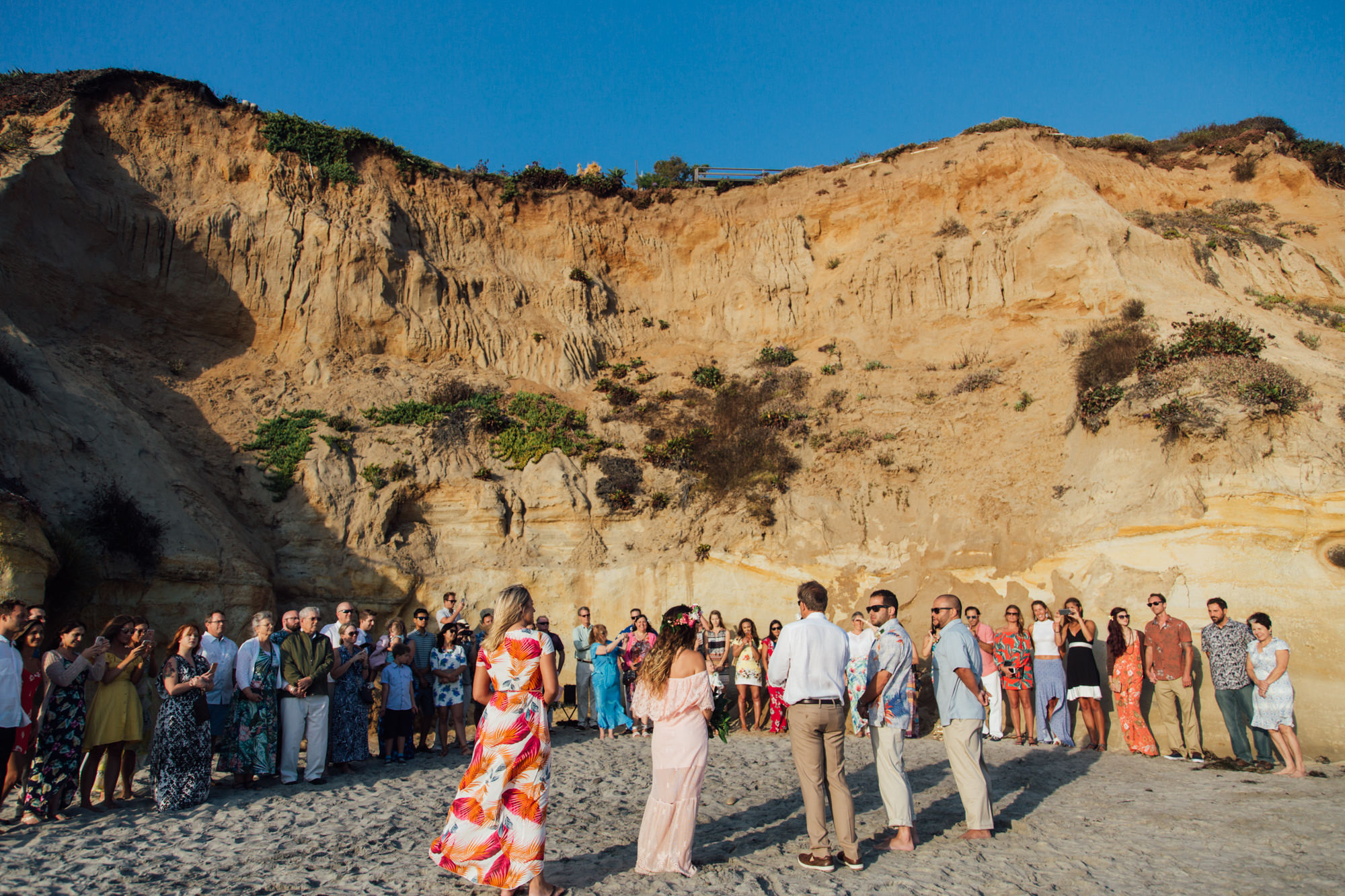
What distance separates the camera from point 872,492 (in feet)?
51.5

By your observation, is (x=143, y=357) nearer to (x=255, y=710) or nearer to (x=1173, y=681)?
(x=255, y=710)

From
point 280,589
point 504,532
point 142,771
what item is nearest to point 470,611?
point 504,532

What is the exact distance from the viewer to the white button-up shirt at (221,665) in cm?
759

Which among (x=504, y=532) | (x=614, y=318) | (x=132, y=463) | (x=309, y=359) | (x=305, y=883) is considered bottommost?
(x=305, y=883)

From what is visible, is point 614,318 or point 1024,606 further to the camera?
point 614,318

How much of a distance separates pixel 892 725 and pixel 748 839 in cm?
147

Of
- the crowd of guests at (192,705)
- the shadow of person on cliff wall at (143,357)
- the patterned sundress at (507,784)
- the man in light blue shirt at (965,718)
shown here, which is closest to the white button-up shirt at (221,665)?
the crowd of guests at (192,705)

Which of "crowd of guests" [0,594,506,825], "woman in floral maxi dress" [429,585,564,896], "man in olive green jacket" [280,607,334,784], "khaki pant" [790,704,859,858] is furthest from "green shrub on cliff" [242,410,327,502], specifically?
"khaki pant" [790,704,859,858]

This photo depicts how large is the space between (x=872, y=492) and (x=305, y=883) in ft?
42.5

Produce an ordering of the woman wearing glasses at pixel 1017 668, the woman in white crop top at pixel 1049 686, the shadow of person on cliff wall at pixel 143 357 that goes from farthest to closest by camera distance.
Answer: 1. the shadow of person on cliff wall at pixel 143 357
2. the woman wearing glasses at pixel 1017 668
3. the woman in white crop top at pixel 1049 686

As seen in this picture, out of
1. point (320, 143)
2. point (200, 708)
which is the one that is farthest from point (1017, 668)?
point (320, 143)

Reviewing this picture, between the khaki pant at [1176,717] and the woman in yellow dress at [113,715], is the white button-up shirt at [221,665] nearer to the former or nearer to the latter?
the woman in yellow dress at [113,715]

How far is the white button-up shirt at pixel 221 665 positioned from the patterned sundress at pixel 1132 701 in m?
10.9

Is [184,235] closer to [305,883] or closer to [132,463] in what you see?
[132,463]
